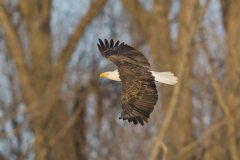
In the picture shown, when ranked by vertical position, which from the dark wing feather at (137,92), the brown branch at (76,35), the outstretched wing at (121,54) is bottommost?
the dark wing feather at (137,92)

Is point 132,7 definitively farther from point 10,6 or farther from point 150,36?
point 10,6

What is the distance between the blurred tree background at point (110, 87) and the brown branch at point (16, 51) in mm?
15

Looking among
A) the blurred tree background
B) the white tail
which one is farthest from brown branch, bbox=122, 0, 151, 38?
the white tail

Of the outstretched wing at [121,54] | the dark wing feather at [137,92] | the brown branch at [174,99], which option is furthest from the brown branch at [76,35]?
the dark wing feather at [137,92]

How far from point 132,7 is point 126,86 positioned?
861 centimetres

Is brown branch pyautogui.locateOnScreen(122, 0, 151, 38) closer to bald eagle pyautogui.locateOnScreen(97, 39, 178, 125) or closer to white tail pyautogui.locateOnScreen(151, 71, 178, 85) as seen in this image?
white tail pyautogui.locateOnScreen(151, 71, 178, 85)

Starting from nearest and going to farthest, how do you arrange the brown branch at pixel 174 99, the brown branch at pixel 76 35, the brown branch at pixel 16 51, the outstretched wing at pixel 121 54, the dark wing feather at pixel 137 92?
the dark wing feather at pixel 137 92 → the outstretched wing at pixel 121 54 → the brown branch at pixel 174 99 → the brown branch at pixel 16 51 → the brown branch at pixel 76 35

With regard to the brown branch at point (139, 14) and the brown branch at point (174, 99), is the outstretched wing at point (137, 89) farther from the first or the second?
the brown branch at point (139, 14)

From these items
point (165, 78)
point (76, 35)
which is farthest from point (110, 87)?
point (165, 78)

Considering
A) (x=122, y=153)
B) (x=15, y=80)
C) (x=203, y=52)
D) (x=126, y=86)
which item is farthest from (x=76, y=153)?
(x=126, y=86)

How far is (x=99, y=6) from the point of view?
12500 mm

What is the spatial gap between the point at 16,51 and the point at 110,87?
106 inches

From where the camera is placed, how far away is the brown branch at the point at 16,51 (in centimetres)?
1179

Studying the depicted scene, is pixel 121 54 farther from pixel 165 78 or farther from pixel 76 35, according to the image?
pixel 76 35
